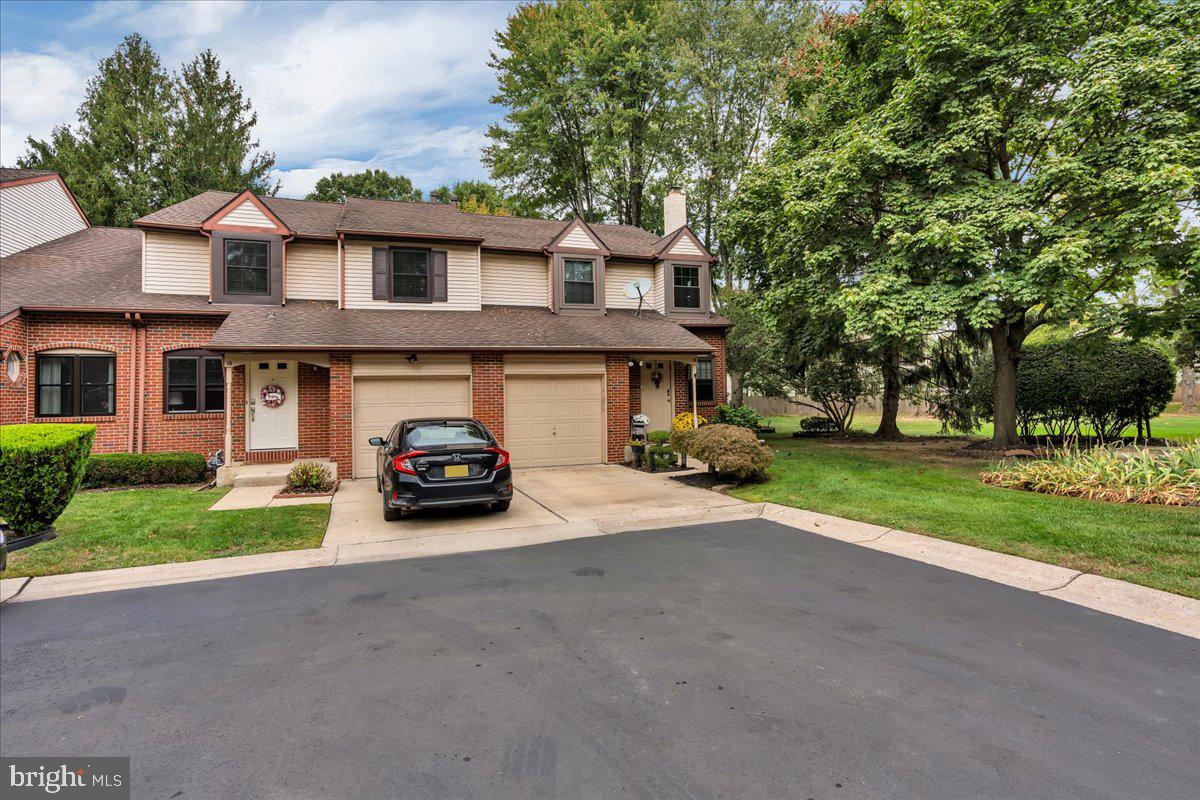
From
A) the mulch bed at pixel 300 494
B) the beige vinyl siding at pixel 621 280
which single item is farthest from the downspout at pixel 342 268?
the beige vinyl siding at pixel 621 280

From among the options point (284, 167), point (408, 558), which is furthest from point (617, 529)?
point (284, 167)

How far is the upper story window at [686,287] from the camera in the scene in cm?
1803

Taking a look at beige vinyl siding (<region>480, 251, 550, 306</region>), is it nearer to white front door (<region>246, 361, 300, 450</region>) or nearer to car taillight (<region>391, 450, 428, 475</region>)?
white front door (<region>246, 361, 300, 450</region>)

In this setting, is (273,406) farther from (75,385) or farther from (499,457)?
(499,457)

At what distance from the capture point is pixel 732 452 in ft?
34.1

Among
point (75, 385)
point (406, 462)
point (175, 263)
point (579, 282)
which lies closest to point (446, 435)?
point (406, 462)

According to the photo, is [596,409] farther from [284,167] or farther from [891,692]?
[284,167]

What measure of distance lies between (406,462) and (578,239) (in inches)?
414

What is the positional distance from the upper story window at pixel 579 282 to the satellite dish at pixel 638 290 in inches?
52.6

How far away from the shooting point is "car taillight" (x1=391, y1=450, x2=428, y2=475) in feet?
25.5

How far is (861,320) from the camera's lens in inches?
437

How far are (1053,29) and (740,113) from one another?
17252 mm

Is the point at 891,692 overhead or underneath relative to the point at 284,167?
underneath

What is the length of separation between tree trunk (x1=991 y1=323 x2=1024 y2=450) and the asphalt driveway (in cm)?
973
